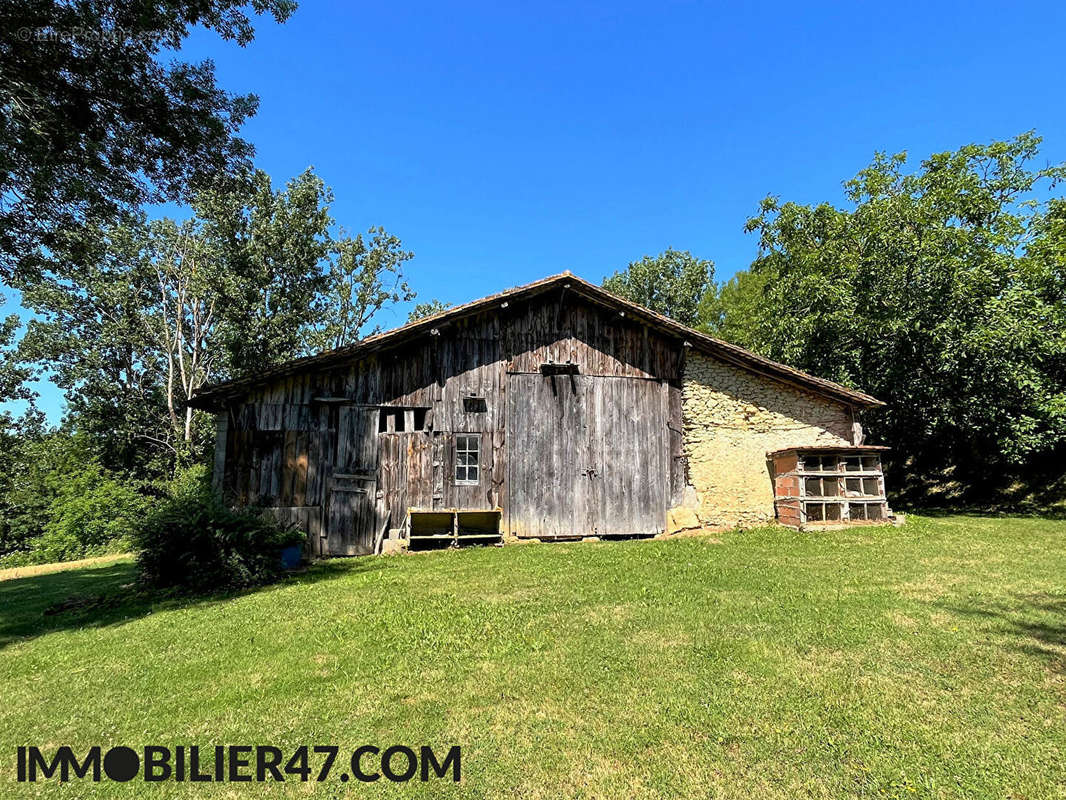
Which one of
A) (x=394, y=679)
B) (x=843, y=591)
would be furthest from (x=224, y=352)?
(x=843, y=591)

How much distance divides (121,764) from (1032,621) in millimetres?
8786

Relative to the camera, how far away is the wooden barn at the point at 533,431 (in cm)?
1142

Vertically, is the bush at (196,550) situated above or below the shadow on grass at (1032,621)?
above

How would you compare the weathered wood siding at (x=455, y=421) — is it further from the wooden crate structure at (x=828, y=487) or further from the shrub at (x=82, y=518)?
the shrub at (x=82, y=518)

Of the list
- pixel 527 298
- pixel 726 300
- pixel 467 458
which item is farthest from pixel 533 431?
pixel 726 300

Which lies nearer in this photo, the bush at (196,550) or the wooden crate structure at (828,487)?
the bush at (196,550)

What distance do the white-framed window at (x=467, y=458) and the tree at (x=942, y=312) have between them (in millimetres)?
12930

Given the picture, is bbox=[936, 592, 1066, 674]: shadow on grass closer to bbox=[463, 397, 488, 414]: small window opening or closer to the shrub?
bbox=[463, 397, 488, 414]: small window opening

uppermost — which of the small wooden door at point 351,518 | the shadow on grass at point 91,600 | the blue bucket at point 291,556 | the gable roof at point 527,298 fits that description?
the gable roof at point 527,298

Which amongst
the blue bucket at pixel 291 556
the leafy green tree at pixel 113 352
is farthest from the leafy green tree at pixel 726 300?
the leafy green tree at pixel 113 352

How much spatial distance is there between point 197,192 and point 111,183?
127cm

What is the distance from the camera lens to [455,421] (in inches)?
485

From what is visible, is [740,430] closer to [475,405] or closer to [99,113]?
[475,405]

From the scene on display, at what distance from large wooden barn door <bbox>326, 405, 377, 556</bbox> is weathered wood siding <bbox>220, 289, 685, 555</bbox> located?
3 cm
